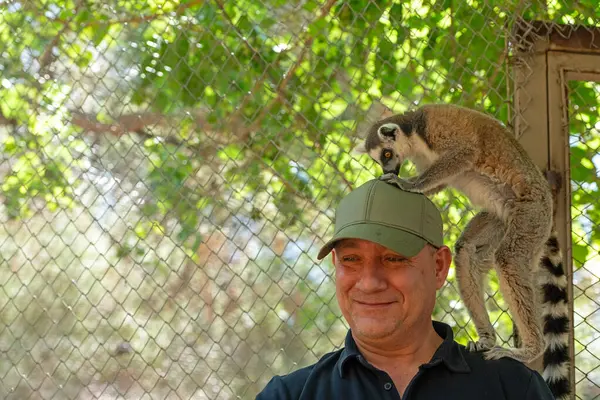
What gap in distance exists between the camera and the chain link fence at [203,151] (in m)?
3.76

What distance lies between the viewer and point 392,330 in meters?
2.14

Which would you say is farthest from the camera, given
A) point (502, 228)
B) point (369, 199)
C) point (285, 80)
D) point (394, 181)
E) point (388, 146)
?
point (285, 80)

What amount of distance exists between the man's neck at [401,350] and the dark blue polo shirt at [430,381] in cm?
5

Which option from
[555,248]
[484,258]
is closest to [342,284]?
[484,258]

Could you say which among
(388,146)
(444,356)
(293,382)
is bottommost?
(293,382)

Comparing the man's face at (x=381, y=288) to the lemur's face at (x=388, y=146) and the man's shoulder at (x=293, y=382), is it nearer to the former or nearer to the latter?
the man's shoulder at (x=293, y=382)

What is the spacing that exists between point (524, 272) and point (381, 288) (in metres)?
0.66

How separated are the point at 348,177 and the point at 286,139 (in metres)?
0.41

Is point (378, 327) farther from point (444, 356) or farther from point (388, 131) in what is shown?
point (388, 131)

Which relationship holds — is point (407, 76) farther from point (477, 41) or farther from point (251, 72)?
point (251, 72)

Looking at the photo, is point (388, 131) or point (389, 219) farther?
point (388, 131)

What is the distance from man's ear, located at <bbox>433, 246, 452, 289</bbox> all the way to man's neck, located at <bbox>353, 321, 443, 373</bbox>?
0.15m

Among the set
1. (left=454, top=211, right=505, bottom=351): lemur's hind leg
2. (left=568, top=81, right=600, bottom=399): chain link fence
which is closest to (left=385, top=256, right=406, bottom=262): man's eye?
(left=454, top=211, right=505, bottom=351): lemur's hind leg

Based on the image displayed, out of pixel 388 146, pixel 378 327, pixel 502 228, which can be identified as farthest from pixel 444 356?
pixel 388 146
